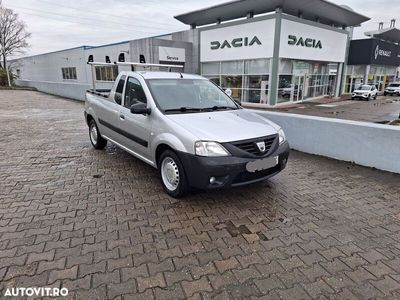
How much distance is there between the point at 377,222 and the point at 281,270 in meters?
1.72

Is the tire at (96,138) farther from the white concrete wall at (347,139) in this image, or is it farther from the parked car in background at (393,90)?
the parked car in background at (393,90)

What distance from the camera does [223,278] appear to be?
249cm

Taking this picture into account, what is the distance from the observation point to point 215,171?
137 inches

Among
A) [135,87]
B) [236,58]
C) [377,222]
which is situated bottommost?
[377,222]

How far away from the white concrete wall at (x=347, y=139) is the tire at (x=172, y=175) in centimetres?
372

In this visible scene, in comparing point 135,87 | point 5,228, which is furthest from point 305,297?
point 135,87

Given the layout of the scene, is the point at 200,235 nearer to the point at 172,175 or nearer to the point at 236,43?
the point at 172,175

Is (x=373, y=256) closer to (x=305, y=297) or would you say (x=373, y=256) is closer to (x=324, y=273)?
(x=324, y=273)

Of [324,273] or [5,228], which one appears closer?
[324,273]

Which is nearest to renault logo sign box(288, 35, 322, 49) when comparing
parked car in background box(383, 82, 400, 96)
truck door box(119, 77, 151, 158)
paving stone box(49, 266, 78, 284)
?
parked car in background box(383, 82, 400, 96)

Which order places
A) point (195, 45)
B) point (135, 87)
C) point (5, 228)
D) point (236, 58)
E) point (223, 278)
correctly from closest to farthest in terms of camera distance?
point (223, 278), point (5, 228), point (135, 87), point (236, 58), point (195, 45)

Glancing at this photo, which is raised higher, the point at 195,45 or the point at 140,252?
the point at 195,45

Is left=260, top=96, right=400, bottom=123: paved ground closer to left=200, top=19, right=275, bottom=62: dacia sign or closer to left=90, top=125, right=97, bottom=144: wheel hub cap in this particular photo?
left=200, top=19, right=275, bottom=62: dacia sign

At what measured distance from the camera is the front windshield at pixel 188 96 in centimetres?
435
